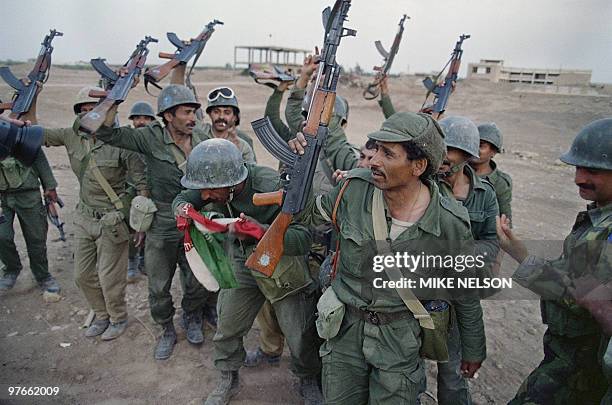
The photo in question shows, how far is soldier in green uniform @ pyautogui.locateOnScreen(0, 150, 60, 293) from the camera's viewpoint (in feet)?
15.4

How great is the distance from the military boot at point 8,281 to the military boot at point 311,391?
3820mm

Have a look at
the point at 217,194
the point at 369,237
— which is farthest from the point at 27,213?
the point at 369,237

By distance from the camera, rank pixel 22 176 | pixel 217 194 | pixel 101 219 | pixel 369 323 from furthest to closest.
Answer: pixel 22 176
pixel 101 219
pixel 217 194
pixel 369 323

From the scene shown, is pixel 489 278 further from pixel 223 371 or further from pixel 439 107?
pixel 439 107

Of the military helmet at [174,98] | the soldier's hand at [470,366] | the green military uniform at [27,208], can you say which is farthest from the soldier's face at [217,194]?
the green military uniform at [27,208]

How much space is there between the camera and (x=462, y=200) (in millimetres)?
3035

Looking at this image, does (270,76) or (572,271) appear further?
(270,76)

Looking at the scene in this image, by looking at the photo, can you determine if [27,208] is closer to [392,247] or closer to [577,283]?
[392,247]

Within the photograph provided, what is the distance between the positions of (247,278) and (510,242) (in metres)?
1.80

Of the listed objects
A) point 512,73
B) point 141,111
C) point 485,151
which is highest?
point 512,73

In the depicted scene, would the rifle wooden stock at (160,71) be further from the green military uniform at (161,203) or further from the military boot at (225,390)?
the military boot at (225,390)

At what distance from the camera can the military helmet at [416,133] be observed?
2094mm

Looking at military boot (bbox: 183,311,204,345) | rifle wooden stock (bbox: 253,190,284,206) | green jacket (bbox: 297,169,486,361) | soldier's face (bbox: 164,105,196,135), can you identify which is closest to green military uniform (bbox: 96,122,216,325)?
soldier's face (bbox: 164,105,196,135)

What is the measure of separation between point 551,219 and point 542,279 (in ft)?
20.1
